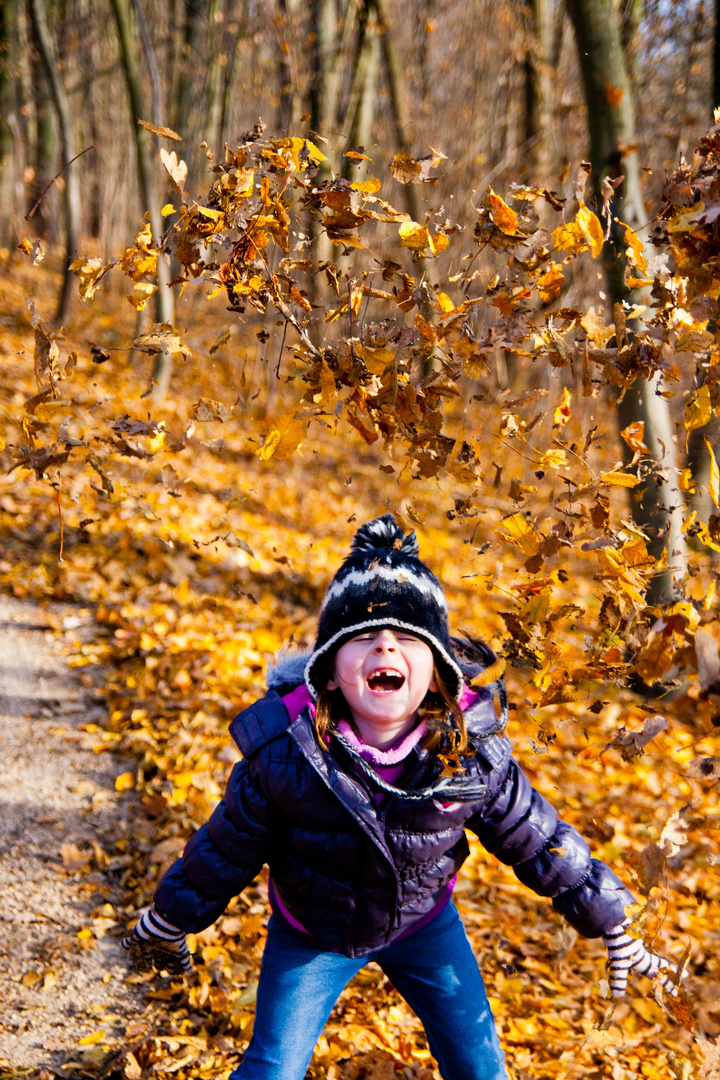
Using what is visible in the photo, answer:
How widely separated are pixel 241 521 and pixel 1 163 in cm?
990

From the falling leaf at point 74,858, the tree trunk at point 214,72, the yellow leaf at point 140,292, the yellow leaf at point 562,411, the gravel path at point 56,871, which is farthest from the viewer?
the tree trunk at point 214,72

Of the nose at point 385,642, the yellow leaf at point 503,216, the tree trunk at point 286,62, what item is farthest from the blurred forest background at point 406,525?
the nose at point 385,642

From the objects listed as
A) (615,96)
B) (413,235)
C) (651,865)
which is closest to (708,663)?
(651,865)

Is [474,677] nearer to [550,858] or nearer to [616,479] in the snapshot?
[550,858]

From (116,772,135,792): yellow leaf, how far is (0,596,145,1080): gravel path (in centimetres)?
4

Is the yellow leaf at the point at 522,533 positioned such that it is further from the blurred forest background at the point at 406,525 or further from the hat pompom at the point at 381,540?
the hat pompom at the point at 381,540

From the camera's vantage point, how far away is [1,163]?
1270cm

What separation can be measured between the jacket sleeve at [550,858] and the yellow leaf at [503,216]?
144 cm

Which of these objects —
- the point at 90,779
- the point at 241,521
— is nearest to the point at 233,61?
the point at 241,521

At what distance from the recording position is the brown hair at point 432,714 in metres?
1.99

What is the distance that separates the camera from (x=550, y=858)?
2066 millimetres

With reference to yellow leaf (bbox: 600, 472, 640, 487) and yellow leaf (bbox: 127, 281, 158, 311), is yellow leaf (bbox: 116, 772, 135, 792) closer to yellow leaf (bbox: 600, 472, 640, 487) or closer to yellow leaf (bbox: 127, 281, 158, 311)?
yellow leaf (bbox: 127, 281, 158, 311)

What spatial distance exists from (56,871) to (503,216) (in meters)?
2.99

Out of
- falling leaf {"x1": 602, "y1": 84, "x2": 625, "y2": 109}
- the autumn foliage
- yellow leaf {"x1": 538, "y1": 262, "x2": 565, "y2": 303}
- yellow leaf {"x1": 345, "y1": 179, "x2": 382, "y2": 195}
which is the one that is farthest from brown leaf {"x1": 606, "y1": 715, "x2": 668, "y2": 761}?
falling leaf {"x1": 602, "y1": 84, "x2": 625, "y2": 109}
